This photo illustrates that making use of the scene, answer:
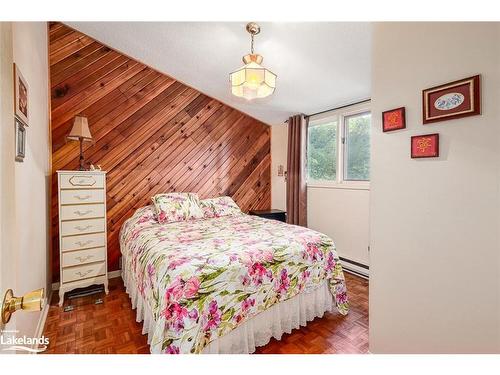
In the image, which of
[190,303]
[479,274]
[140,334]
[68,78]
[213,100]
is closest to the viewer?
[479,274]

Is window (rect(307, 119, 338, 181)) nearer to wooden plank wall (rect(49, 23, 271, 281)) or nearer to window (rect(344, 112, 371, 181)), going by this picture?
window (rect(344, 112, 371, 181))

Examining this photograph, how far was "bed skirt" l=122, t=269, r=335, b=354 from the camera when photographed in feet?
5.18

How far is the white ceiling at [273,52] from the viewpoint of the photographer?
2.11m

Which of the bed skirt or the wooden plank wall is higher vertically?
the wooden plank wall

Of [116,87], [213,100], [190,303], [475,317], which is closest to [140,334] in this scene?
[190,303]

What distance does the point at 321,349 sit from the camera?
1.71 metres

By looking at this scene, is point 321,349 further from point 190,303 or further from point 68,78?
point 68,78

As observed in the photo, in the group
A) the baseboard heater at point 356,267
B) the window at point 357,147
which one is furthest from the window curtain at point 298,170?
the baseboard heater at point 356,267

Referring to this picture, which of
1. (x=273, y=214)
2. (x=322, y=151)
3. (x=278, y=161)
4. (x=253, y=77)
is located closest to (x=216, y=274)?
(x=253, y=77)

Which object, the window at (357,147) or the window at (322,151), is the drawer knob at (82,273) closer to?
the window at (322,151)

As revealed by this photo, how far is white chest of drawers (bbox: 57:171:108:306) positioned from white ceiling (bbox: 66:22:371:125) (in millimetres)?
1531

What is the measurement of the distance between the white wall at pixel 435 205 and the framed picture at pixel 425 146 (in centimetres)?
3

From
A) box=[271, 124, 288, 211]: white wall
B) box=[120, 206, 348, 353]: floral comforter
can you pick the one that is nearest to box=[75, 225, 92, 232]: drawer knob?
box=[120, 206, 348, 353]: floral comforter
